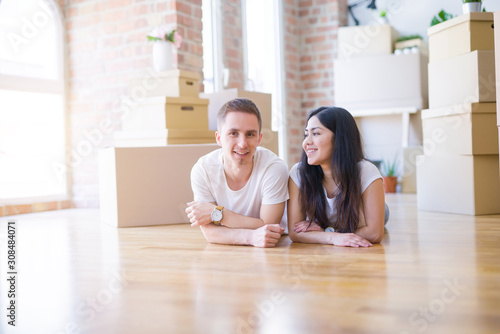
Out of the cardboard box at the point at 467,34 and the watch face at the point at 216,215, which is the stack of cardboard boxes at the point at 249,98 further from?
the watch face at the point at 216,215

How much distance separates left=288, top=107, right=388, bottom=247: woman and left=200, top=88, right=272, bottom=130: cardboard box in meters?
1.54

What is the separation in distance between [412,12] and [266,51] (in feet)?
4.86

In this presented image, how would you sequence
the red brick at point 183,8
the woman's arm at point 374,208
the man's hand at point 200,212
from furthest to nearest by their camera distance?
the red brick at point 183,8 → the man's hand at point 200,212 → the woman's arm at point 374,208

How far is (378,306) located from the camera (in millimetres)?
1346

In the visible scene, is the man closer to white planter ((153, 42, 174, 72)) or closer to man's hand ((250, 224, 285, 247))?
man's hand ((250, 224, 285, 247))

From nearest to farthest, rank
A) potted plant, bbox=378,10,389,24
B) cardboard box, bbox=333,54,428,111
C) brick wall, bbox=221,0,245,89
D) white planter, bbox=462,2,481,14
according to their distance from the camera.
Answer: white planter, bbox=462,2,481,14, brick wall, bbox=221,0,245,89, cardboard box, bbox=333,54,428,111, potted plant, bbox=378,10,389,24

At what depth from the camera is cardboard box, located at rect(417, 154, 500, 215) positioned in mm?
3258

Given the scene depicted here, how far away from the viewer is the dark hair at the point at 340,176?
2.16 m

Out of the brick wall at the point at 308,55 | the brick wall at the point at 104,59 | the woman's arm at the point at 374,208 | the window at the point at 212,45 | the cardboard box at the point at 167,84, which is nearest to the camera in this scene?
the woman's arm at the point at 374,208

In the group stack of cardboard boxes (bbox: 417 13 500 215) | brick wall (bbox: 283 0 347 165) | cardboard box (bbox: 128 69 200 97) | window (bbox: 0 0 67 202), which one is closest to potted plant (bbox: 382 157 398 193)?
brick wall (bbox: 283 0 347 165)

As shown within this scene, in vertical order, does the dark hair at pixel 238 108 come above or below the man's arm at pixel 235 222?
above

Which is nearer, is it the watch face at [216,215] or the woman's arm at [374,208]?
the woman's arm at [374,208]

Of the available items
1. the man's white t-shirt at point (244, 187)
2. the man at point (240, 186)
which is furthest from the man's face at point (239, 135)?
the man's white t-shirt at point (244, 187)

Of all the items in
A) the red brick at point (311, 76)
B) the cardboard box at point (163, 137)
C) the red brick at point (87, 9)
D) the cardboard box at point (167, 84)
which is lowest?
the cardboard box at point (163, 137)
